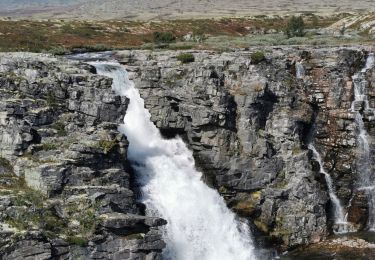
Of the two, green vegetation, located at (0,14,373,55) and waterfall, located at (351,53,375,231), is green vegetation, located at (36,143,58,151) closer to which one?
waterfall, located at (351,53,375,231)

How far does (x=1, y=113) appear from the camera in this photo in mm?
42688

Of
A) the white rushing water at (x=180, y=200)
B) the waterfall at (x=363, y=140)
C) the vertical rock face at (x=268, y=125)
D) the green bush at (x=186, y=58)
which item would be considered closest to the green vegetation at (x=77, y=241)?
the white rushing water at (x=180, y=200)

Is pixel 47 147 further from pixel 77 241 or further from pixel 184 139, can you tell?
pixel 184 139

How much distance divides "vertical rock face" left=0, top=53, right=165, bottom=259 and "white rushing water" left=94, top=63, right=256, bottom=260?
244 centimetres

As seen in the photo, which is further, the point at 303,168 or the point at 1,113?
the point at 303,168

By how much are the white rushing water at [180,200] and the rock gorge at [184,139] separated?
1215 mm

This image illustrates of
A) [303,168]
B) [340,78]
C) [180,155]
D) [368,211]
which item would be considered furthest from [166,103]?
[368,211]

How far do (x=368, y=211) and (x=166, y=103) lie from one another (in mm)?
22384

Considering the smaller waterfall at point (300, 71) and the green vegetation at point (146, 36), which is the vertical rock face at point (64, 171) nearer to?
the smaller waterfall at point (300, 71)

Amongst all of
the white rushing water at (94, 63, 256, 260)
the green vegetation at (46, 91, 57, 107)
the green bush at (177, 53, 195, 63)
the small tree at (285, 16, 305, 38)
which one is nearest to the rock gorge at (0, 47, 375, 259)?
the green vegetation at (46, 91, 57, 107)

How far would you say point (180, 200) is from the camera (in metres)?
46.8

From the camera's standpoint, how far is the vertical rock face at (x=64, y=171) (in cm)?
3616

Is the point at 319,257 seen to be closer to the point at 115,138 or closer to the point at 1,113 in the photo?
the point at 115,138

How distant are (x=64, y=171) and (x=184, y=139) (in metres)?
15.9
